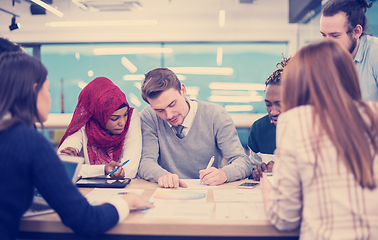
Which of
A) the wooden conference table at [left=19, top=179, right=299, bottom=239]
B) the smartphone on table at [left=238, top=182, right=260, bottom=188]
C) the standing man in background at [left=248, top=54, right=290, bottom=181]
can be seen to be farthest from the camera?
the standing man in background at [left=248, top=54, right=290, bottom=181]

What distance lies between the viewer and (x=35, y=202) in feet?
3.29

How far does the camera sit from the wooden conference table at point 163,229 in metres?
0.87

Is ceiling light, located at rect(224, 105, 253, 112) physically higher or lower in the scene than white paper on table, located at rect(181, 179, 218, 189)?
higher

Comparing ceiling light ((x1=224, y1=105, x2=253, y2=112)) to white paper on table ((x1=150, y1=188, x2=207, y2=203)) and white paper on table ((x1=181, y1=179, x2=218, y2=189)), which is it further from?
white paper on table ((x1=150, y1=188, x2=207, y2=203))

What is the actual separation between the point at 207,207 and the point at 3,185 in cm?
64

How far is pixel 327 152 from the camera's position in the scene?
75cm

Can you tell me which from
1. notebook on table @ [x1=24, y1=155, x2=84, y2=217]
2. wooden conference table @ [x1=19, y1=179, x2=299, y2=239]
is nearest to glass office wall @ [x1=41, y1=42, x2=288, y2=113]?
notebook on table @ [x1=24, y1=155, x2=84, y2=217]

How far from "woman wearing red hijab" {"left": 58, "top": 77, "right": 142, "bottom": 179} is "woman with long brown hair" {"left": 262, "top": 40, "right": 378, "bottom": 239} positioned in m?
1.01

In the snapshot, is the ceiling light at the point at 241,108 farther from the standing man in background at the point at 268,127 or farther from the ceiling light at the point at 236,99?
the standing man in background at the point at 268,127

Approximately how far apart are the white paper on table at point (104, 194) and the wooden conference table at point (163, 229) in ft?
0.56

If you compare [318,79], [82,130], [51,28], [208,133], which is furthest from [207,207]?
[51,28]

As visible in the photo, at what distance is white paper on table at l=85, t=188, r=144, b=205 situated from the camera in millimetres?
1096

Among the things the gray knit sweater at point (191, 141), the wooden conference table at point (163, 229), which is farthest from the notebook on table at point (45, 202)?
the gray knit sweater at point (191, 141)

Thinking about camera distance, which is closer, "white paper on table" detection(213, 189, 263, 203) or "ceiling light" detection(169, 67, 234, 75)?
"white paper on table" detection(213, 189, 263, 203)
